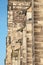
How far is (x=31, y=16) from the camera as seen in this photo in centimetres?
1744

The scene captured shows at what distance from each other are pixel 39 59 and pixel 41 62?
0.48 ft

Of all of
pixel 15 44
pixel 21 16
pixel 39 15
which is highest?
pixel 39 15

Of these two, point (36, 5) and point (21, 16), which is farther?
point (21, 16)

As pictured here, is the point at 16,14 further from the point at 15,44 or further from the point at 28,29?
the point at 28,29

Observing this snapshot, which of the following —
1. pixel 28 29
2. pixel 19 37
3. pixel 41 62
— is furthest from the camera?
pixel 19 37

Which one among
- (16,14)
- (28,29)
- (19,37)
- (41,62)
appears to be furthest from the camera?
(16,14)

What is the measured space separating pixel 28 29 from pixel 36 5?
207 cm

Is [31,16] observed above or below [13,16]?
above

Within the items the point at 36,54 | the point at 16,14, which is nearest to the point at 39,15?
the point at 36,54

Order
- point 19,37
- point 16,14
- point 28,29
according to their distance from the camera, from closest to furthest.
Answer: point 28,29 → point 19,37 → point 16,14

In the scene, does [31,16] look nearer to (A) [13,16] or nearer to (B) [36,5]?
(B) [36,5]

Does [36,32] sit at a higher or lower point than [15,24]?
higher

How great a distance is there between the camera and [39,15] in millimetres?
17078

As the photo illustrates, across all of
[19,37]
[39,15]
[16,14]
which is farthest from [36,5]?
[16,14]
